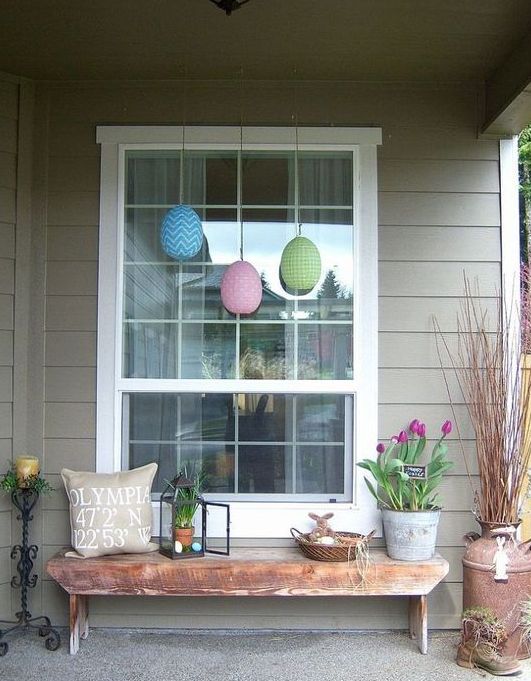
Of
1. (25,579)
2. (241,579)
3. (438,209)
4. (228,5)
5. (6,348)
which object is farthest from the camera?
(438,209)

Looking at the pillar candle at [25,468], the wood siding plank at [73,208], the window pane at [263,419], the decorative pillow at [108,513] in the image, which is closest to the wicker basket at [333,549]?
the window pane at [263,419]

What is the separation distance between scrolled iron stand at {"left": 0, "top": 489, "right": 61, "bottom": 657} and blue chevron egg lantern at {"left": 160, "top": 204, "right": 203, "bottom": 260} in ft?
4.25

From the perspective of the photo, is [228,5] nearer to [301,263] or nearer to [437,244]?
[301,263]

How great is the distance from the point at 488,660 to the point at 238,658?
3.47ft

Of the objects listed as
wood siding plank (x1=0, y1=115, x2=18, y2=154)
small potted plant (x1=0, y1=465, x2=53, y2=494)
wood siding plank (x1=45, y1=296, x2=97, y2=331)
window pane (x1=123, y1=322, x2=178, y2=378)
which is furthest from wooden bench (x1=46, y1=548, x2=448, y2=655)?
wood siding plank (x1=0, y1=115, x2=18, y2=154)

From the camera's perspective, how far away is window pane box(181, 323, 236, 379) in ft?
11.9

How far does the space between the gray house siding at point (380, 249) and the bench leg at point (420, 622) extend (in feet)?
0.39

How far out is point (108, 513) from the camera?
3332 millimetres

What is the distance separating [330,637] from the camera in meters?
3.50

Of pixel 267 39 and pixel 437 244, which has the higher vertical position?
pixel 267 39

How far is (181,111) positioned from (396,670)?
2755 mm

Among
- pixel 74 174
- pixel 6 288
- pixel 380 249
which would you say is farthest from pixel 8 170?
pixel 380 249

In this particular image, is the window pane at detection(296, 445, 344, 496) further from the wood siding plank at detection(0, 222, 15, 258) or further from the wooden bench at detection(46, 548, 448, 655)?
the wood siding plank at detection(0, 222, 15, 258)

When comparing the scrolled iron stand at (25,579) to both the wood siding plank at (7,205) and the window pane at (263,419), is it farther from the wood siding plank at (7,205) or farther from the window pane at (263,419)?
the wood siding plank at (7,205)
